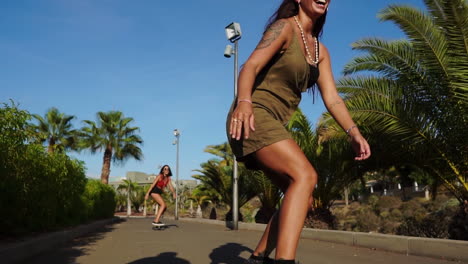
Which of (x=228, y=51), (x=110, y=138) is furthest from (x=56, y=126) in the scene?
(x=228, y=51)

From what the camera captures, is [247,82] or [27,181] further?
[27,181]

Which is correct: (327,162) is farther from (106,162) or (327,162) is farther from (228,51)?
(106,162)

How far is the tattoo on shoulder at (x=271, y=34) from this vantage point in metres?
2.20

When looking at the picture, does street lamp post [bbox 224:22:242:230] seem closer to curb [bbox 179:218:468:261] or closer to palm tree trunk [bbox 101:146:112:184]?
curb [bbox 179:218:468:261]

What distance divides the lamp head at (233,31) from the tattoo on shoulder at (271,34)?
A: 40.8 feet

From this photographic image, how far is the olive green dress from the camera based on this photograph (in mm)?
2152

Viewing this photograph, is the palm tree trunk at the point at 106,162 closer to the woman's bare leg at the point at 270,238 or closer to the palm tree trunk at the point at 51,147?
the palm tree trunk at the point at 51,147

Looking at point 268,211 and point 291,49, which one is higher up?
point 291,49

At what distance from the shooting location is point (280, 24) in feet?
7.48

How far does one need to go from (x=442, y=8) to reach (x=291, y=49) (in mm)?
6461

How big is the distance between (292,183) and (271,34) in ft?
2.72

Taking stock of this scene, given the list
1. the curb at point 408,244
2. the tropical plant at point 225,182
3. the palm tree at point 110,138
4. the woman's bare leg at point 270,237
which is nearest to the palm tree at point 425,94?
the curb at point 408,244

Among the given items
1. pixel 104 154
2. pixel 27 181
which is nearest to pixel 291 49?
pixel 27 181

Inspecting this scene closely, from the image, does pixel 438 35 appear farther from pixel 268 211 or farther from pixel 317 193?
pixel 268 211
